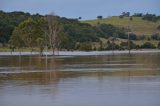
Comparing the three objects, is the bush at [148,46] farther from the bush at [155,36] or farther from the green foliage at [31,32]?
the green foliage at [31,32]

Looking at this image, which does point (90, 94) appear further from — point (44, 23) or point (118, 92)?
point (44, 23)

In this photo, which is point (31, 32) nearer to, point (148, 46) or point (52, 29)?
point (52, 29)

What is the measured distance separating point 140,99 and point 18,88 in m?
6.64

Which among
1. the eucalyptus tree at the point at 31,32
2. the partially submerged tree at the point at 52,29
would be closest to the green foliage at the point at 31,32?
the eucalyptus tree at the point at 31,32

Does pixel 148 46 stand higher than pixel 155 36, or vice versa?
pixel 155 36

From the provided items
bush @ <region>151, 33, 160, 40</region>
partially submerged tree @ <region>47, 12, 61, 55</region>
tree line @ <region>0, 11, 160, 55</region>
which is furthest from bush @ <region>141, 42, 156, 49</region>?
partially submerged tree @ <region>47, 12, 61, 55</region>

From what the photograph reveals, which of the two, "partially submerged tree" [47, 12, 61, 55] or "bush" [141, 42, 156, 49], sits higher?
"partially submerged tree" [47, 12, 61, 55]

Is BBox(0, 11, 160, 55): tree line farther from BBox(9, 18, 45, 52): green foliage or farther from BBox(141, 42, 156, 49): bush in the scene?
BBox(141, 42, 156, 49): bush

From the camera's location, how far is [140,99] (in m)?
16.5

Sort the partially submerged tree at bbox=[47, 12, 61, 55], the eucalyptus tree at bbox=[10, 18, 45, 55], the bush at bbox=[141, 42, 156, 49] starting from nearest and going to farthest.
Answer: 1. the eucalyptus tree at bbox=[10, 18, 45, 55]
2. the partially submerged tree at bbox=[47, 12, 61, 55]
3. the bush at bbox=[141, 42, 156, 49]

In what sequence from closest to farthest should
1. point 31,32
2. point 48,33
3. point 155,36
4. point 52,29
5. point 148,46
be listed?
1. point 31,32
2. point 52,29
3. point 48,33
4. point 148,46
5. point 155,36

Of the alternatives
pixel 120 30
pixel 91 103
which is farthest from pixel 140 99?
pixel 120 30

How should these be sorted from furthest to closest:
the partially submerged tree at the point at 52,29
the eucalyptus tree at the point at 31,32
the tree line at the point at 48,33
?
1. the partially submerged tree at the point at 52,29
2. the tree line at the point at 48,33
3. the eucalyptus tree at the point at 31,32

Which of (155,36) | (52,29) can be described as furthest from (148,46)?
(52,29)
